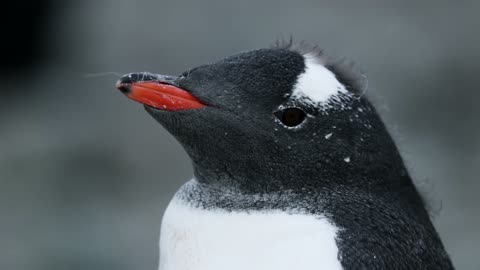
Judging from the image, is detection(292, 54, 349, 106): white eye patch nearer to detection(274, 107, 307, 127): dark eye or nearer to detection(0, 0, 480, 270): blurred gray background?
detection(274, 107, 307, 127): dark eye

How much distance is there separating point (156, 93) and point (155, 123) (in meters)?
2.79

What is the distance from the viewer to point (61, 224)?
4.03 meters

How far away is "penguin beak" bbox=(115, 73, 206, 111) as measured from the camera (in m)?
1.41

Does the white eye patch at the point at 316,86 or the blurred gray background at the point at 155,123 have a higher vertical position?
the blurred gray background at the point at 155,123

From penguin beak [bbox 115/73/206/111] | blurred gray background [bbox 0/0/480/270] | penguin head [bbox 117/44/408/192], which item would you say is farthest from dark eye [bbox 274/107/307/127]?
blurred gray background [bbox 0/0/480/270]

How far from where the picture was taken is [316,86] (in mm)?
1420

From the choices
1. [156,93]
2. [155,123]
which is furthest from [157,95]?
[155,123]

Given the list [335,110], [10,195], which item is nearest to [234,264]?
[335,110]

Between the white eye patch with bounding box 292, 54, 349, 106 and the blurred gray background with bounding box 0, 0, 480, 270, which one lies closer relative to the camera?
the white eye patch with bounding box 292, 54, 349, 106

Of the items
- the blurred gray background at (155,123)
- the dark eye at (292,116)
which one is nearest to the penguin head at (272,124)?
the dark eye at (292,116)

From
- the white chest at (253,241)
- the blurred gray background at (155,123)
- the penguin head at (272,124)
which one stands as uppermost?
the blurred gray background at (155,123)

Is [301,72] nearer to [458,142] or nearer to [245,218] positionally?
[245,218]

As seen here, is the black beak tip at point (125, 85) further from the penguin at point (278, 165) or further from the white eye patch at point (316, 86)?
the white eye patch at point (316, 86)

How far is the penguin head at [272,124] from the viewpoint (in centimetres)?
141
